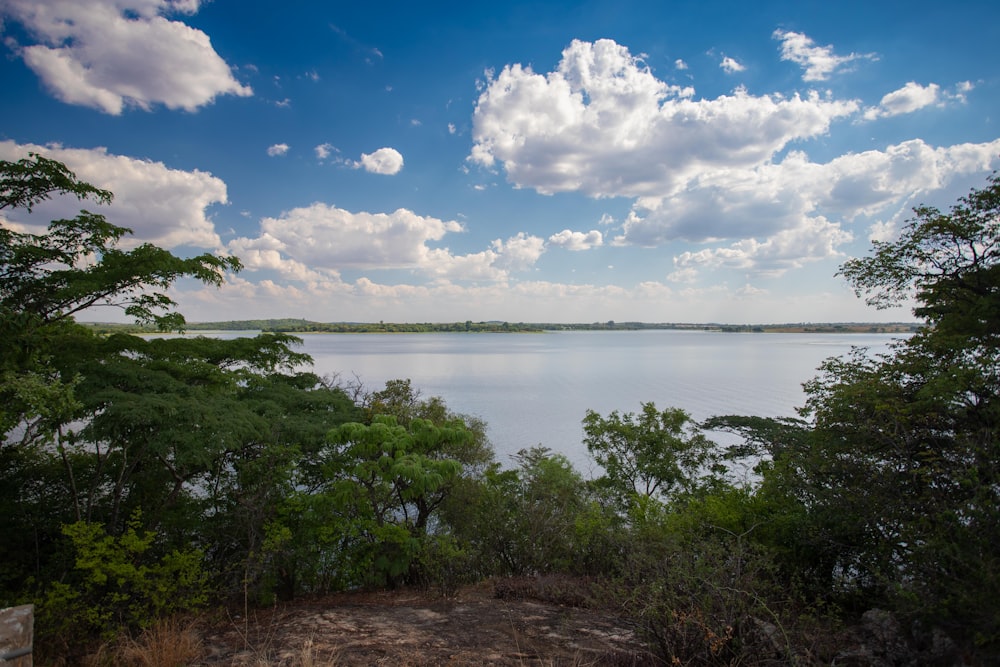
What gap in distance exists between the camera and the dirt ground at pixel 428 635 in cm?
536

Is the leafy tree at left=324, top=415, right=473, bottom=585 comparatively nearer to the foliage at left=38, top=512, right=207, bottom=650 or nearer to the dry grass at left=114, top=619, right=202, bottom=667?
the foliage at left=38, top=512, right=207, bottom=650

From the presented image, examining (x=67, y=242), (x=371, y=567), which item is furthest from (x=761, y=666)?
(x=67, y=242)

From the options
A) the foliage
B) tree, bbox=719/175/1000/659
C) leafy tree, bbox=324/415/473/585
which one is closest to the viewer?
tree, bbox=719/175/1000/659

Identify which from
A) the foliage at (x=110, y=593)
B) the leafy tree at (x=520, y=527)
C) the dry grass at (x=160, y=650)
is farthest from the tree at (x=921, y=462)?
the foliage at (x=110, y=593)

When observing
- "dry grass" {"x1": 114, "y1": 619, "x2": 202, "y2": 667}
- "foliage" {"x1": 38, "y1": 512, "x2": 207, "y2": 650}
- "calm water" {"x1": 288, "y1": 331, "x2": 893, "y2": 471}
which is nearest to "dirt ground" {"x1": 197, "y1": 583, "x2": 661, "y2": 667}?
"dry grass" {"x1": 114, "y1": 619, "x2": 202, "y2": 667}

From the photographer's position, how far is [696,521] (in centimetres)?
1021

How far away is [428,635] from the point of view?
6223 mm

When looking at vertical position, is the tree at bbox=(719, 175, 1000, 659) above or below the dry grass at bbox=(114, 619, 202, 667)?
above

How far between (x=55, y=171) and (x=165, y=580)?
6257 millimetres

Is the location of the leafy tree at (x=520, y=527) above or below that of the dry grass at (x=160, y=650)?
below

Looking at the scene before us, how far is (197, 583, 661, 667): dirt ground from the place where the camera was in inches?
211

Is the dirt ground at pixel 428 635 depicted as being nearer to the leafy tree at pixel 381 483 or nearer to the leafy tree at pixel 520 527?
the leafy tree at pixel 381 483

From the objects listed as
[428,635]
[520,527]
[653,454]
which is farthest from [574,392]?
[428,635]

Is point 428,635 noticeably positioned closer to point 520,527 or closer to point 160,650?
point 160,650
